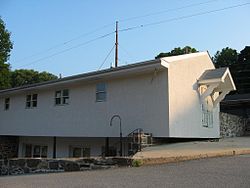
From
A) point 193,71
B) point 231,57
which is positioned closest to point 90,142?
point 193,71

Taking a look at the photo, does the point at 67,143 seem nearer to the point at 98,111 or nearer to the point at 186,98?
the point at 98,111

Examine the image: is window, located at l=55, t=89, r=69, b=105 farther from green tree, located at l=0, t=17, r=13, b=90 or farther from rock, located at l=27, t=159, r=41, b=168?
green tree, located at l=0, t=17, r=13, b=90

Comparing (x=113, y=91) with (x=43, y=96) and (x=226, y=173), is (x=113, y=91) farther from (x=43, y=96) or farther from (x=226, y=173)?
(x=226, y=173)

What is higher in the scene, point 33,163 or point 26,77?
point 26,77

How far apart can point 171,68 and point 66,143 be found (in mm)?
9281

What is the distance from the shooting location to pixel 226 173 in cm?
820

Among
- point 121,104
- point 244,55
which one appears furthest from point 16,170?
point 244,55

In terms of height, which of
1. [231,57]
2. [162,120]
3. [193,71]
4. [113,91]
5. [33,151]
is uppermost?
[231,57]

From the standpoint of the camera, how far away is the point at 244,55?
43094 millimetres

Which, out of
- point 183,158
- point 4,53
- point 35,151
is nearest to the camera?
point 183,158

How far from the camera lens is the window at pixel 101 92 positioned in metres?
17.2

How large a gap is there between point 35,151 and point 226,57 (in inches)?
1210

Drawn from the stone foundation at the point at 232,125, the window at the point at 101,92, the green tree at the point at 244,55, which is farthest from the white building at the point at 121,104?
the green tree at the point at 244,55

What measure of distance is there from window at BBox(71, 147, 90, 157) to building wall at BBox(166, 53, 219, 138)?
6.56 metres
